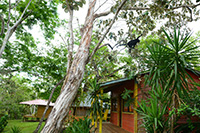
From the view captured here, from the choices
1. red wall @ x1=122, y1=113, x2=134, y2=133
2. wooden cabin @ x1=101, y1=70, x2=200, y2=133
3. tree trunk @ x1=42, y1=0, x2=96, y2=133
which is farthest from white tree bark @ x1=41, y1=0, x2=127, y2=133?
red wall @ x1=122, y1=113, x2=134, y2=133

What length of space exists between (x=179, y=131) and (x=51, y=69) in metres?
7.22

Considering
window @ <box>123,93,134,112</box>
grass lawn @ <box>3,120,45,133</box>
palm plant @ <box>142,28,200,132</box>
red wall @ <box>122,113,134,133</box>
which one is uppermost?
palm plant @ <box>142,28,200,132</box>

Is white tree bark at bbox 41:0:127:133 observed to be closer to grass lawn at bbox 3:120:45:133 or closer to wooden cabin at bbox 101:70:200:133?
wooden cabin at bbox 101:70:200:133

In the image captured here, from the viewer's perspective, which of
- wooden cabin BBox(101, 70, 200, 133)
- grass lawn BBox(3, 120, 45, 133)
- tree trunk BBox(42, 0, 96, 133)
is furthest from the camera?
grass lawn BBox(3, 120, 45, 133)

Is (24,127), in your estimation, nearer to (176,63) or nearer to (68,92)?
(68,92)

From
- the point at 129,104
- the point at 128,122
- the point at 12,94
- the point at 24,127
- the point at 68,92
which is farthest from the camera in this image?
the point at 12,94

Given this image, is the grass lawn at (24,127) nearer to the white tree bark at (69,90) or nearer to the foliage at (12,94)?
the foliage at (12,94)

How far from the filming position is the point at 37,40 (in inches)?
393

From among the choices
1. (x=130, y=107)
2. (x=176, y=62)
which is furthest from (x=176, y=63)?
(x=130, y=107)

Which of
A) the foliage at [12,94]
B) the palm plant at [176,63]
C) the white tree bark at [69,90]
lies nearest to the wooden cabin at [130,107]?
the white tree bark at [69,90]

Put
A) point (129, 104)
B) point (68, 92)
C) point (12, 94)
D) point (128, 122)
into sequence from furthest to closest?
point (12, 94) < point (128, 122) < point (129, 104) < point (68, 92)

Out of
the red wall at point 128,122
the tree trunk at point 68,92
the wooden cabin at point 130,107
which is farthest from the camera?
the red wall at point 128,122

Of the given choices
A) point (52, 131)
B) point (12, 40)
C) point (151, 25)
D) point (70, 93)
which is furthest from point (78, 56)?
point (12, 40)

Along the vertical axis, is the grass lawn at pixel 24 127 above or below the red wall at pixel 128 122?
below
